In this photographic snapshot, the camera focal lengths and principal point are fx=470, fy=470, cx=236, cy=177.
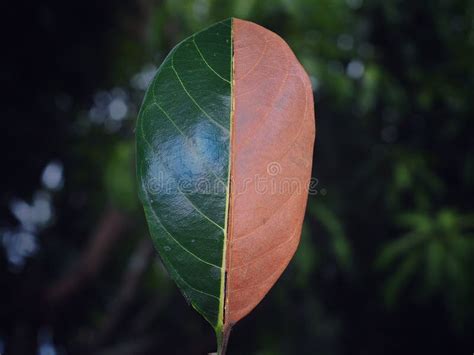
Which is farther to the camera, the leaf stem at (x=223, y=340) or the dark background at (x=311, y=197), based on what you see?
the dark background at (x=311, y=197)

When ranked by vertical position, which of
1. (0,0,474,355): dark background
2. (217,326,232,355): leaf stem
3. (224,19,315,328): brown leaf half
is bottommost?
(0,0,474,355): dark background

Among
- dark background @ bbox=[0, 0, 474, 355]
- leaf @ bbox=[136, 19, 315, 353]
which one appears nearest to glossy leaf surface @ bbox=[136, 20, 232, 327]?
leaf @ bbox=[136, 19, 315, 353]

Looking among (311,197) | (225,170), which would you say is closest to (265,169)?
(225,170)

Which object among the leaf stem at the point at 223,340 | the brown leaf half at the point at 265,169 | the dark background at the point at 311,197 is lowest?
the dark background at the point at 311,197

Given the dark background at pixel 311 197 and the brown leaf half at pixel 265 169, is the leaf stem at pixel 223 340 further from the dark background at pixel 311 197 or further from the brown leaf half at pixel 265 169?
the dark background at pixel 311 197

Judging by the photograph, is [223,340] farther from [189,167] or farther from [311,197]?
[311,197]

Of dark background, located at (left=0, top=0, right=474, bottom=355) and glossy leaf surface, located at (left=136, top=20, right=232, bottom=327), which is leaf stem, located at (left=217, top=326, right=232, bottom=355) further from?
dark background, located at (left=0, top=0, right=474, bottom=355)

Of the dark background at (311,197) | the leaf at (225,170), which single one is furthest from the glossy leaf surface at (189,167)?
the dark background at (311,197)
